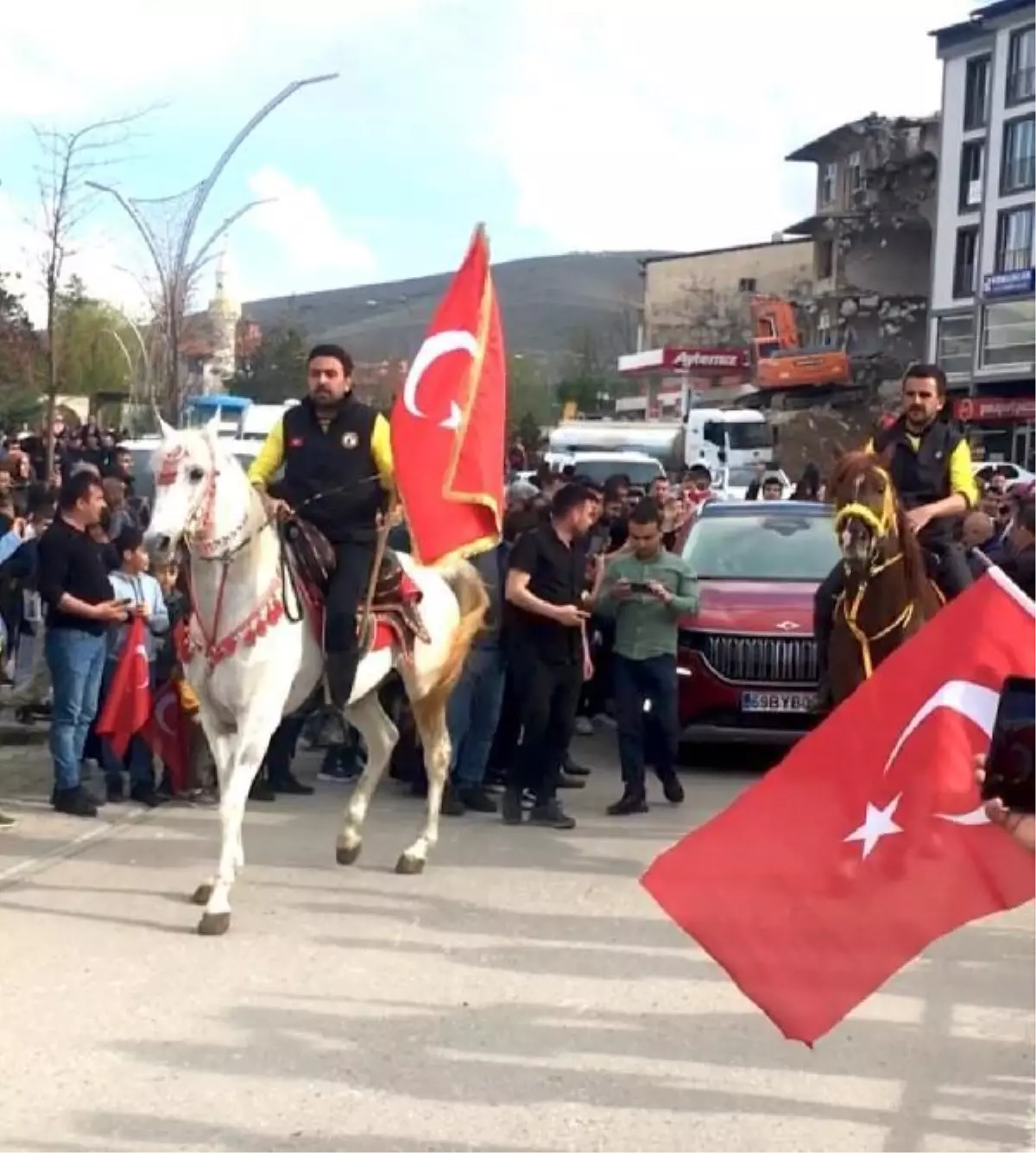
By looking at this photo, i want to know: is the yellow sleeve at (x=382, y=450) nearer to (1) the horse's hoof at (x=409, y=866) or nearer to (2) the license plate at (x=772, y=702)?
(1) the horse's hoof at (x=409, y=866)

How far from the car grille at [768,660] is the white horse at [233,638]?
12.0 feet

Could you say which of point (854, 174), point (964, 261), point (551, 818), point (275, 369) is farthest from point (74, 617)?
point (854, 174)

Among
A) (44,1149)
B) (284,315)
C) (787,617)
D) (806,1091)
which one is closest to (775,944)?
(806,1091)

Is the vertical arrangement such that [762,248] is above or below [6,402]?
above

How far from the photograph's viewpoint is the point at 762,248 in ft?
344

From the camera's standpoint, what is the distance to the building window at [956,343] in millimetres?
66250

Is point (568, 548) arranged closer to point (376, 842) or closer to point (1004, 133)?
point (376, 842)

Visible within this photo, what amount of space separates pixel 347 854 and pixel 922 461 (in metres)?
3.86

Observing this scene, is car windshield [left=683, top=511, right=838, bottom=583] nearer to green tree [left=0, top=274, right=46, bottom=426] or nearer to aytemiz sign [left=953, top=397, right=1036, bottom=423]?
green tree [left=0, top=274, right=46, bottom=426]

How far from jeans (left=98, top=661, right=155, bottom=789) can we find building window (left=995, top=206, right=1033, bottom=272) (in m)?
58.7

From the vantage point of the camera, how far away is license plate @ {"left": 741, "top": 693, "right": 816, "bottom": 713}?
484 inches

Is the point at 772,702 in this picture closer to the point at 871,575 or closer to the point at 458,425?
the point at 871,575

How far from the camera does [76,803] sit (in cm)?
1031

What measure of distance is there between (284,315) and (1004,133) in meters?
29.1
